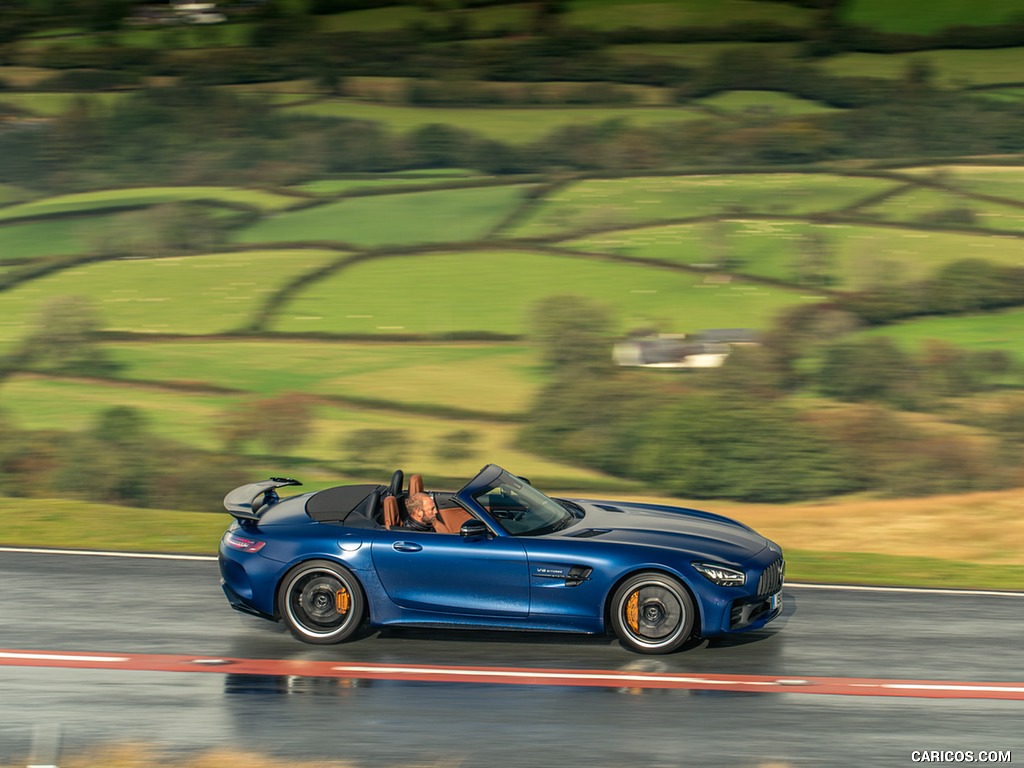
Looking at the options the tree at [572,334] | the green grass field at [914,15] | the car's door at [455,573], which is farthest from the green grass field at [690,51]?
→ the car's door at [455,573]

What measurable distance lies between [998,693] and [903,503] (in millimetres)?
14930

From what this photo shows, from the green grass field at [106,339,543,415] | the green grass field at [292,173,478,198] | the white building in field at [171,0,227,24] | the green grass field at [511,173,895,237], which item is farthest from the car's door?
the white building in field at [171,0,227,24]

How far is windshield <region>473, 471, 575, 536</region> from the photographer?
9195 millimetres

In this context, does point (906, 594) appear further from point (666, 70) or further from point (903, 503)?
point (666, 70)

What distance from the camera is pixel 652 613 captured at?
349 inches

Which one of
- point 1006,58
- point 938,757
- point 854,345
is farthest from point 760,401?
point 938,757

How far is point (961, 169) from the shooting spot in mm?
34406

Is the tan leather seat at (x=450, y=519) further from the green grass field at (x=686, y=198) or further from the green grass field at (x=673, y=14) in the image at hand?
the green grass field at (x=673, y=14)

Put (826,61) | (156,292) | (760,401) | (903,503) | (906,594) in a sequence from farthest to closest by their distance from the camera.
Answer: (826,61), (156,292), (760,401), (903,503), (906,594)

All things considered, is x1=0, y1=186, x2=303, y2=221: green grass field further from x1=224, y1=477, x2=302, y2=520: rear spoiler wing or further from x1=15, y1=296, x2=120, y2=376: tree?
x1=224, y1=477, x2=302, y2=520: rear spoiler wing

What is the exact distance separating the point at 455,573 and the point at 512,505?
0.75 m

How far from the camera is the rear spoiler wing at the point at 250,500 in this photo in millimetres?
9562

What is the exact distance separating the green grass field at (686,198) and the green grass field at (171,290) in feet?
20.0

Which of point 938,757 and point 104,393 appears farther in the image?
point 104,393
